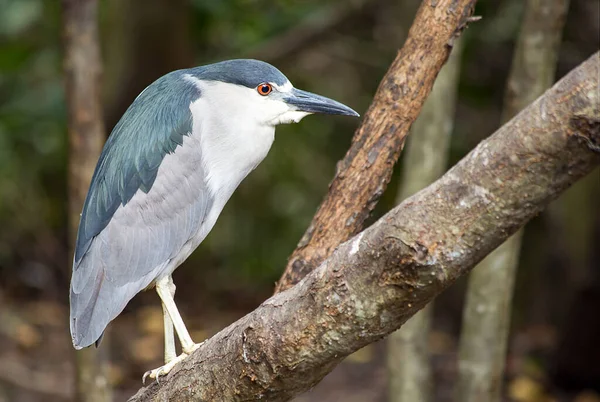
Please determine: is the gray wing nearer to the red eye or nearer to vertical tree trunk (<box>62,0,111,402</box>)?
the red eye

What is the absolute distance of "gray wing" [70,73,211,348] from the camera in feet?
9.94

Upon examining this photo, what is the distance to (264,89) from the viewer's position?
314 centimetres

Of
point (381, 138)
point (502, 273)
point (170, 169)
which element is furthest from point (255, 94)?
point (502, 273)

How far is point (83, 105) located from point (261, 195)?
365 cm

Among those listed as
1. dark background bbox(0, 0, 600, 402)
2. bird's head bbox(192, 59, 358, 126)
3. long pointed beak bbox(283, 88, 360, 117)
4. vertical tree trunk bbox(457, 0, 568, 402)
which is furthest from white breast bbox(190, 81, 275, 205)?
dark background bbox(0, 0, 600, 402)

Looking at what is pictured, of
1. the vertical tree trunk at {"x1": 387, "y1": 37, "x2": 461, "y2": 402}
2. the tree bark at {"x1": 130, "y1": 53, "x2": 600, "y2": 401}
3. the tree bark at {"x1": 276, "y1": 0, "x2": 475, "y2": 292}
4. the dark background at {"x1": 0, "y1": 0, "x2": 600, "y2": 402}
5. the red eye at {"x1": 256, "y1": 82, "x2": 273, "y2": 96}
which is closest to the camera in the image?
the tree bark at {"x1": 130, "y1": 53, "x2": 600, "y2": 401}

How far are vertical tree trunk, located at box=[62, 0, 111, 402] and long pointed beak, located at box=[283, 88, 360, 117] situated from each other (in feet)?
3.66

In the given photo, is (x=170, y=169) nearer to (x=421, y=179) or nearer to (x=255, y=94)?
(x=255, y=94)

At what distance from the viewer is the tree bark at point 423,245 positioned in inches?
Answer: 61.2

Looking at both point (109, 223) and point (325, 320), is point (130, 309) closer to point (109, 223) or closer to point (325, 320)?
point (109, 223)

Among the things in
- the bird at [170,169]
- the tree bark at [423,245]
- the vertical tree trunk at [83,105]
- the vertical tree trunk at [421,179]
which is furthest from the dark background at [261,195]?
the tree bark at [423,245]

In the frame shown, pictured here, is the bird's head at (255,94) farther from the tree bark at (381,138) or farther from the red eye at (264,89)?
the tree bark at (381,138)

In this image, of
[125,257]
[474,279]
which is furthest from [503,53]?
[125,257]

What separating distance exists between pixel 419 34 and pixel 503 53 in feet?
12.1
